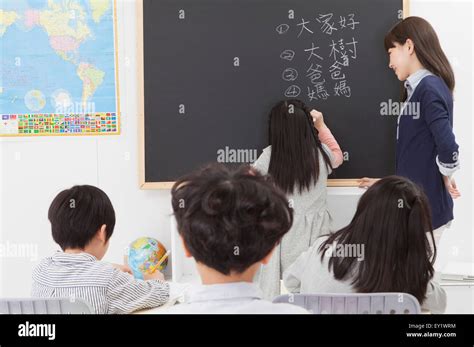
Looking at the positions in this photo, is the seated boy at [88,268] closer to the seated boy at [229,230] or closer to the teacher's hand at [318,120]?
the seated boy at [229,230]

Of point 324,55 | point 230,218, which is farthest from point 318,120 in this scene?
point 230,218

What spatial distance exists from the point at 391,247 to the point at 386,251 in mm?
17

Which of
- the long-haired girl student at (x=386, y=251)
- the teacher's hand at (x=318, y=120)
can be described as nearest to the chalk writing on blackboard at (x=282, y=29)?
the teacher's hand at (x=318, y=120)

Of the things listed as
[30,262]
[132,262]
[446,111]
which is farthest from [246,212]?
[30,262]

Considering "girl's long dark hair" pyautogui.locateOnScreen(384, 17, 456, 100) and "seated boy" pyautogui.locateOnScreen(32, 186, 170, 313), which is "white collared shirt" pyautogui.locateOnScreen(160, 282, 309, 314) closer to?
"seated boy" pyautogui.locateOnScreen(32, 186, 170, 313)

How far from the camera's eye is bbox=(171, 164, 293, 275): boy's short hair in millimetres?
1117

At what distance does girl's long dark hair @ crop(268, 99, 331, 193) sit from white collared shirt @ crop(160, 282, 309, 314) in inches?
68.8

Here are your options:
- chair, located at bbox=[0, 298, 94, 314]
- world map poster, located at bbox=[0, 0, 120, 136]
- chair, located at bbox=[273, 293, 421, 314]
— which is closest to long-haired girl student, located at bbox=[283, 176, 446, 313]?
chair, located at bbox=[273, 293, 421, 314]

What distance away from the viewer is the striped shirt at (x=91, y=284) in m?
1.82

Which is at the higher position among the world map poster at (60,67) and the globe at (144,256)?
the world map poster at (60,67)

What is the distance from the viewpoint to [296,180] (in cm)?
288

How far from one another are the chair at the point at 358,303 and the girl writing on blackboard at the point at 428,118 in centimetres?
140

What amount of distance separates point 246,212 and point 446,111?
6.14 feet

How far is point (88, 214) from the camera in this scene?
78.9 inches
